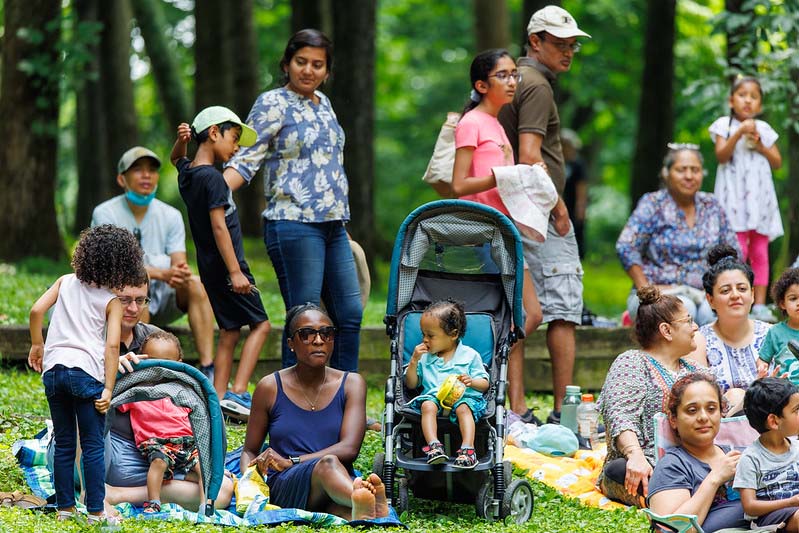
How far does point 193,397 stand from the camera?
5.88m

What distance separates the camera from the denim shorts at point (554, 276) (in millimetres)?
7777

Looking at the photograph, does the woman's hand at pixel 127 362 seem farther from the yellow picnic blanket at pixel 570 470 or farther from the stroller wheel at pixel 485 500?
the yellow picnic blanket at pixel 570 470

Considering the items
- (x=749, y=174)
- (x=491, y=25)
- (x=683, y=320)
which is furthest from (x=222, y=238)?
(x=491, y=25)

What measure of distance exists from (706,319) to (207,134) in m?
3.63

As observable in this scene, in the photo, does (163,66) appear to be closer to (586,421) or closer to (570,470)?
(586,421)

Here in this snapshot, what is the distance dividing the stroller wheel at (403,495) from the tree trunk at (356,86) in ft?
23.0

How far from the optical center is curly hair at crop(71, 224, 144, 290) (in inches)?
223

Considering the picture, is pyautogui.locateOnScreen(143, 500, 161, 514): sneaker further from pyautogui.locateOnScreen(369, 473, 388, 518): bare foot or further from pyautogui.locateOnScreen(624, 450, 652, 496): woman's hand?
pyautogui.locateOnScreen(624, 450, 652, 496): woman's hand

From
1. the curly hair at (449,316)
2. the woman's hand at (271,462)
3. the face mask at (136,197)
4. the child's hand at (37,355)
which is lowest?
the woman's hand at (271,462)

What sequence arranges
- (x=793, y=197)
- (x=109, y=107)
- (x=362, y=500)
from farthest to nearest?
(x=109, y=107) < (x=793, y=197) < (x=362, y=500)

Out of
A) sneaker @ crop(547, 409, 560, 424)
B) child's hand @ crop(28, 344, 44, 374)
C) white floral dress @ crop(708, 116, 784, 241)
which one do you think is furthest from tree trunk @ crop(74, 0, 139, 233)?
child's hand @ crop(28, 344, 44, 374)

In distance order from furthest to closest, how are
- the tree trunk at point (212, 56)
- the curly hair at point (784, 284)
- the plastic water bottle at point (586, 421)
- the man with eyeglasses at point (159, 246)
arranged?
the tree trunk at point (212, 56)
the man with eyeglasses at point (159, 246)
the plastic water bottle at point (586, 421)
the curly hair at point (784, 284)

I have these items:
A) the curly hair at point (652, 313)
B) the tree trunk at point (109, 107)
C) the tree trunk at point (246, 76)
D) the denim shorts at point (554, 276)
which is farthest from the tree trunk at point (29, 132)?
the curly hair at point (652, 313)

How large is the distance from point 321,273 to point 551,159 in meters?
1.70
